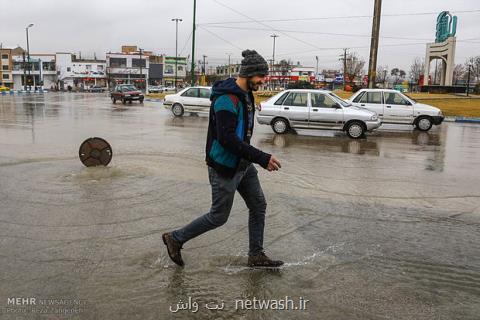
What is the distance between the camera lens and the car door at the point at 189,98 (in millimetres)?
23219

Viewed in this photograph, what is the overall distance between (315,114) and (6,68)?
381ft

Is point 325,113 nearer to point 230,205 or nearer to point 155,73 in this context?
point 230,205

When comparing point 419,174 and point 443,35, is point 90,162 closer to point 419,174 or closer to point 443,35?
point 419,174

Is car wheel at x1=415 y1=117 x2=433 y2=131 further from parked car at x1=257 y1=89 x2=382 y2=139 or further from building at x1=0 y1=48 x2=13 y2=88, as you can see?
building at x1=0 y1=48 x2=13 y2=88

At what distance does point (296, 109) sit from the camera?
15352 mm

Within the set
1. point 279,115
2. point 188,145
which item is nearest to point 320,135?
point 279,115

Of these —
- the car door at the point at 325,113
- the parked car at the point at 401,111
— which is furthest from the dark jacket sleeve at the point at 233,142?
the parked car at the point at 401,111

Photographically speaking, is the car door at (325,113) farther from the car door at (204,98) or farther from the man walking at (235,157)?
the man walking at (235,157)

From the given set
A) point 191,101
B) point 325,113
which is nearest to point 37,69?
point 191,101

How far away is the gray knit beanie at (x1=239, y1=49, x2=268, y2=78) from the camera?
384cm

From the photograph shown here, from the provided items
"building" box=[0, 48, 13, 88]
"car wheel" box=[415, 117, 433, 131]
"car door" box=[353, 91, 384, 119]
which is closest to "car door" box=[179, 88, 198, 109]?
"car door" box=[353, 91, 384, 119]

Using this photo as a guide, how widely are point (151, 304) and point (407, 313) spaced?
6.13 feet

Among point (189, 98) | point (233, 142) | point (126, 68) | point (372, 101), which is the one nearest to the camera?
point (233, 142)

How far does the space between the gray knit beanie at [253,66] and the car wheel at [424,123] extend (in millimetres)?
Result: 15339
